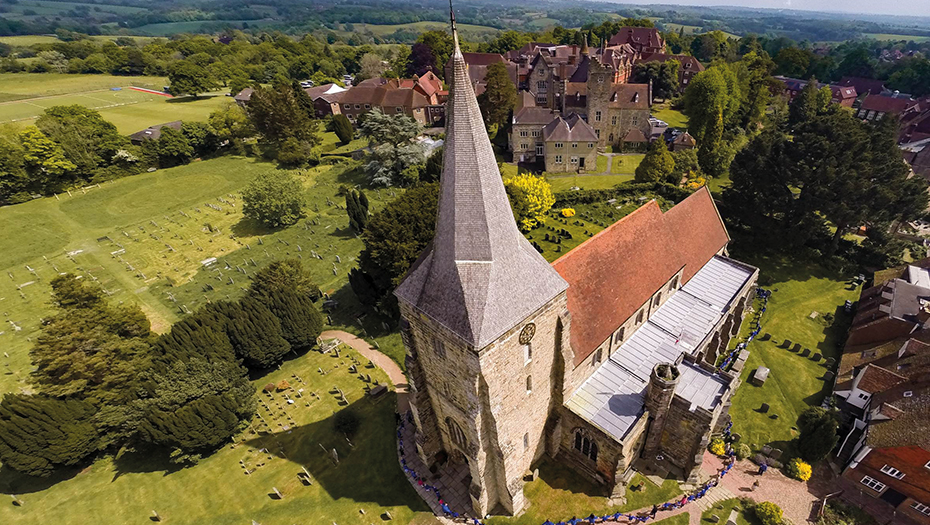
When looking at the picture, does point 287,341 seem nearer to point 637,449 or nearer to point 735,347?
point 637,449

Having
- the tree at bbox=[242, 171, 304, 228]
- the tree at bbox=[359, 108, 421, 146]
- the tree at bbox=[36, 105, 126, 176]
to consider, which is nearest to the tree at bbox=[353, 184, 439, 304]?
the tree at bbox=[242, 171, 304, 228]

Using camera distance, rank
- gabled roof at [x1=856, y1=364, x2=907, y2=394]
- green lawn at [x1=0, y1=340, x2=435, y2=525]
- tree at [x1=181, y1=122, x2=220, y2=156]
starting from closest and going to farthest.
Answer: green lawn at [x1=0, y1=340, x2=435, y2=525]
gabled roof at [x1=856, y1=364, x2=907, y2=394]
tree at [x1=181, y1=122, x2=220, y2=156]

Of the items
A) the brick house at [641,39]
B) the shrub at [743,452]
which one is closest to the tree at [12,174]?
the shrub at [743,452]

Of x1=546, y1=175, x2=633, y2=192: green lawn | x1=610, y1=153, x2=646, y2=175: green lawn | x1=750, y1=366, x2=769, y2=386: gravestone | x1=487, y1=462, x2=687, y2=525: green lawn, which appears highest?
x1=610, y1=153, x2=646, y2=175: green lawn

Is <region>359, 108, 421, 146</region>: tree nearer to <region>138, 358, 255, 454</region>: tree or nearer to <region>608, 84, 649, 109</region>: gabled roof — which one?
<region>608, 84, 649, 109</region>: gabled roof

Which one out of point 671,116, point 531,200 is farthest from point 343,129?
point 671,116
